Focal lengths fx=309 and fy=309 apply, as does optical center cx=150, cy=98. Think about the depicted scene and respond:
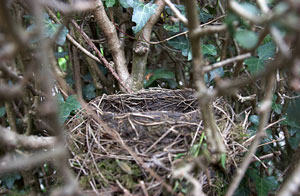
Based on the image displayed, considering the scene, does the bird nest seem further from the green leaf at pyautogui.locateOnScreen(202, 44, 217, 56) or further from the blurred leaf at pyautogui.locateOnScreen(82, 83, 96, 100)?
the blurred leaf at pyautogui.locateOnScreen(82, 83, 96, 100)

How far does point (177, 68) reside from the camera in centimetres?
209

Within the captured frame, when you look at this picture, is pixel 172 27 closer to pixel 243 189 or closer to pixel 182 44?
pixel 182 44

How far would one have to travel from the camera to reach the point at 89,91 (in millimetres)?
1885

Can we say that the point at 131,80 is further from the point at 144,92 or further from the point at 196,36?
the point at 196,36

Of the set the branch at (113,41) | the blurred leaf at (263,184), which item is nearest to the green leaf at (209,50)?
the branch at (113,41)

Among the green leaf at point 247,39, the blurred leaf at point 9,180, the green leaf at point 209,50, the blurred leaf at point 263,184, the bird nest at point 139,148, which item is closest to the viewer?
the green leaf at point 247,39

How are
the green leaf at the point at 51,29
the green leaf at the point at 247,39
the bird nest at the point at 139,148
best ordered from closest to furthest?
Result: 1. the green leaf at the point at 247,39
2. the bird nest at the point at 139,148
3. the green leaf at the point at 51,29

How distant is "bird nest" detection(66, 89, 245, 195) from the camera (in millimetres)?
968

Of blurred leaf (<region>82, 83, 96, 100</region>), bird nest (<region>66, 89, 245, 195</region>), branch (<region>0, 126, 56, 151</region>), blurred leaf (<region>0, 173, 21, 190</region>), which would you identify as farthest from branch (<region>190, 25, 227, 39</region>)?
blurred leaf (<region>0, 173, 21, 190</region>)

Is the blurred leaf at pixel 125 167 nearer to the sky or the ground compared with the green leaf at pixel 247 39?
nearer to the ground

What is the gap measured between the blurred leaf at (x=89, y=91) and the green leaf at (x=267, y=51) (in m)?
0.97

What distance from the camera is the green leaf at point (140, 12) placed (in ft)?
4.86

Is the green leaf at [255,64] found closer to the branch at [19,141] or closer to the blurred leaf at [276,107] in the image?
the blurred leaf at [276,107]

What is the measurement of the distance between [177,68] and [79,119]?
98 centimetres
